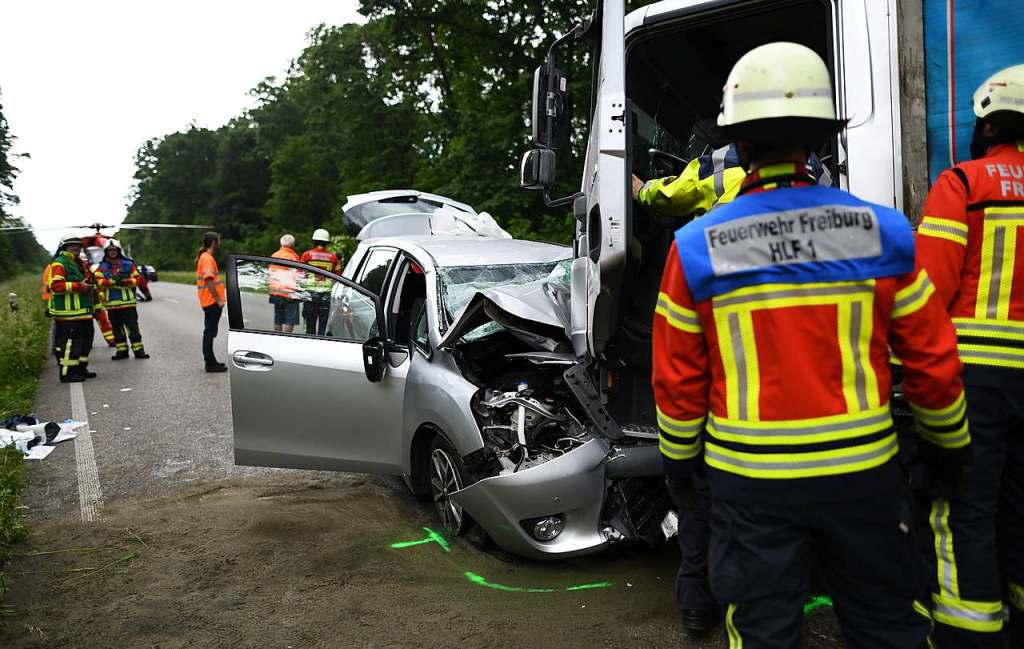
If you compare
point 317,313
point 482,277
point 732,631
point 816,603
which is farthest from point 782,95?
point 317,313

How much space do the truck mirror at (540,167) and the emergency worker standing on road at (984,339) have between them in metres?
1.87

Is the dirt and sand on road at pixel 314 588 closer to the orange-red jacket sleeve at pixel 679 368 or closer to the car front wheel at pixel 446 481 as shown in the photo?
the car front wheel at pixel 446 481

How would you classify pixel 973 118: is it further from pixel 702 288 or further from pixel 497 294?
pixel 497 294

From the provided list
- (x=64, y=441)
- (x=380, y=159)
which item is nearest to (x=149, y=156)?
(x=380, y=159)

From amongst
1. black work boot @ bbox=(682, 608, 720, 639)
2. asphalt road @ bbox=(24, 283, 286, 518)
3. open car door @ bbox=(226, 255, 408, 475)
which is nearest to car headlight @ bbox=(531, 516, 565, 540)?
black work boot @ bbox=(682, 608, 720, 639)

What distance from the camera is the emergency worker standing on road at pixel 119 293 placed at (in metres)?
11.9

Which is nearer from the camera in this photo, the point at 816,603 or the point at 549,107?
the point at 816,603

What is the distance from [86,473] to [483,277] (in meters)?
3.41

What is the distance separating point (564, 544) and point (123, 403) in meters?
6.77

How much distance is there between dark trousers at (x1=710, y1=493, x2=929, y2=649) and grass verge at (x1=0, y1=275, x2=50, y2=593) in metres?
3.49

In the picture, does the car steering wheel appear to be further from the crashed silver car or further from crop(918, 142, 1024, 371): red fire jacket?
crop(918, 142, 1024, 371): red fire jacket

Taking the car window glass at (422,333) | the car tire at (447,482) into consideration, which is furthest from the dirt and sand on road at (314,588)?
the car window glass at (422,333)

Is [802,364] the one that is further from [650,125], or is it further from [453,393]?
[650,125]

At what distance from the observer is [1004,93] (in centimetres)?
253
